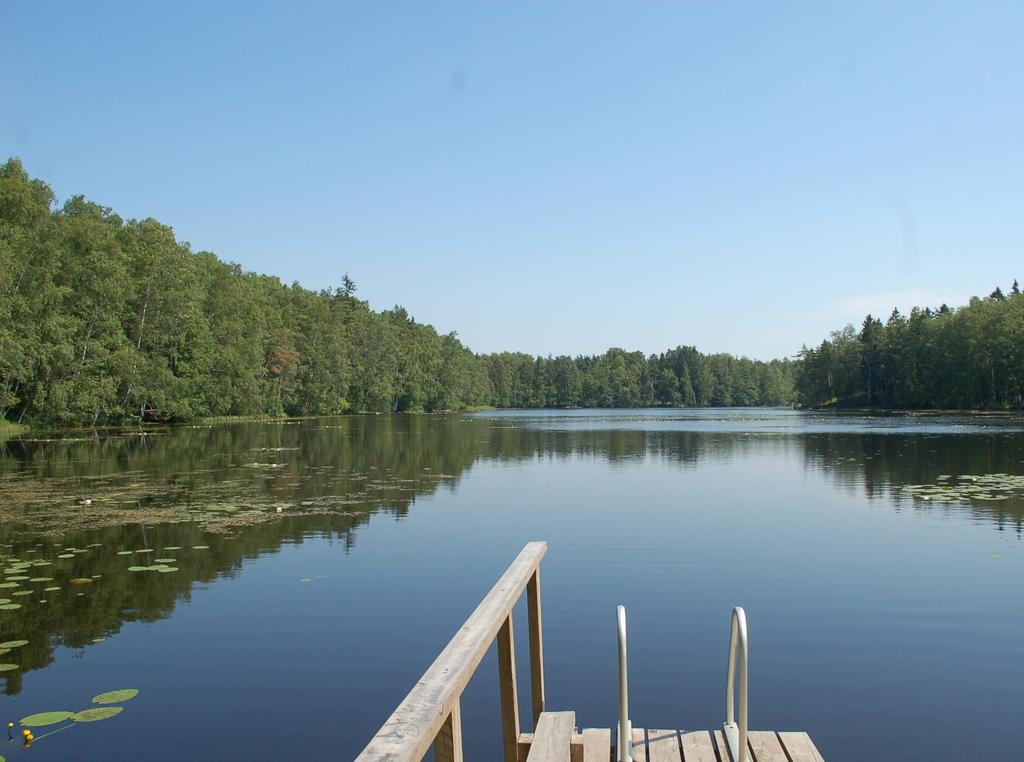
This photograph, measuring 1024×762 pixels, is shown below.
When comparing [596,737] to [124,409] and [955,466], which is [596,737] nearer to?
[955,466]

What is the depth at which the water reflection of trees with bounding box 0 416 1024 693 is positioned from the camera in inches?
440

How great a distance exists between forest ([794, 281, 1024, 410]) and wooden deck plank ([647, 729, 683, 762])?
333 ft

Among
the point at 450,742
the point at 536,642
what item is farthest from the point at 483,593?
the point at 450,742

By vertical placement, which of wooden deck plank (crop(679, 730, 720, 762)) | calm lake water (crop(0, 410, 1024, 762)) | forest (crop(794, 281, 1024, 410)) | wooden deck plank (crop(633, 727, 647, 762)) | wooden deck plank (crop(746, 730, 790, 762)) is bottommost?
calm lake water (crop(0, 410, 1024, 762))

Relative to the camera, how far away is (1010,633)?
9.55 metres

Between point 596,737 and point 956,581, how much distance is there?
8.98m

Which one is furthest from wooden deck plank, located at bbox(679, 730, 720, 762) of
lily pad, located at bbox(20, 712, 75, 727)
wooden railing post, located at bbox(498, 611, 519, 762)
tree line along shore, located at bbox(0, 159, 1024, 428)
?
tree line along shore, located at bbox(0, 159, 1024, 428)

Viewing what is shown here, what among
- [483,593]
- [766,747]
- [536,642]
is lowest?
[483,593]

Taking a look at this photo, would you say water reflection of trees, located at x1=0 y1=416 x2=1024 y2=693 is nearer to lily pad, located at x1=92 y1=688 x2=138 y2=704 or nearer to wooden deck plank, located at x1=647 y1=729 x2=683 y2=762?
lily pad, located at x1=92 y1=688 x2=138 y2=704

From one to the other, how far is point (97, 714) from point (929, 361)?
119 meters

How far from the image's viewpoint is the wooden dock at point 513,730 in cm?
306

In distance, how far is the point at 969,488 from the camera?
21.8 m

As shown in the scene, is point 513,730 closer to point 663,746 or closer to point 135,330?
point 663,746

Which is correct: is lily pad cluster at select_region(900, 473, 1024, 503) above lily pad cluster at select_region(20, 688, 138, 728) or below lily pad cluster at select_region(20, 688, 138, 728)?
above
